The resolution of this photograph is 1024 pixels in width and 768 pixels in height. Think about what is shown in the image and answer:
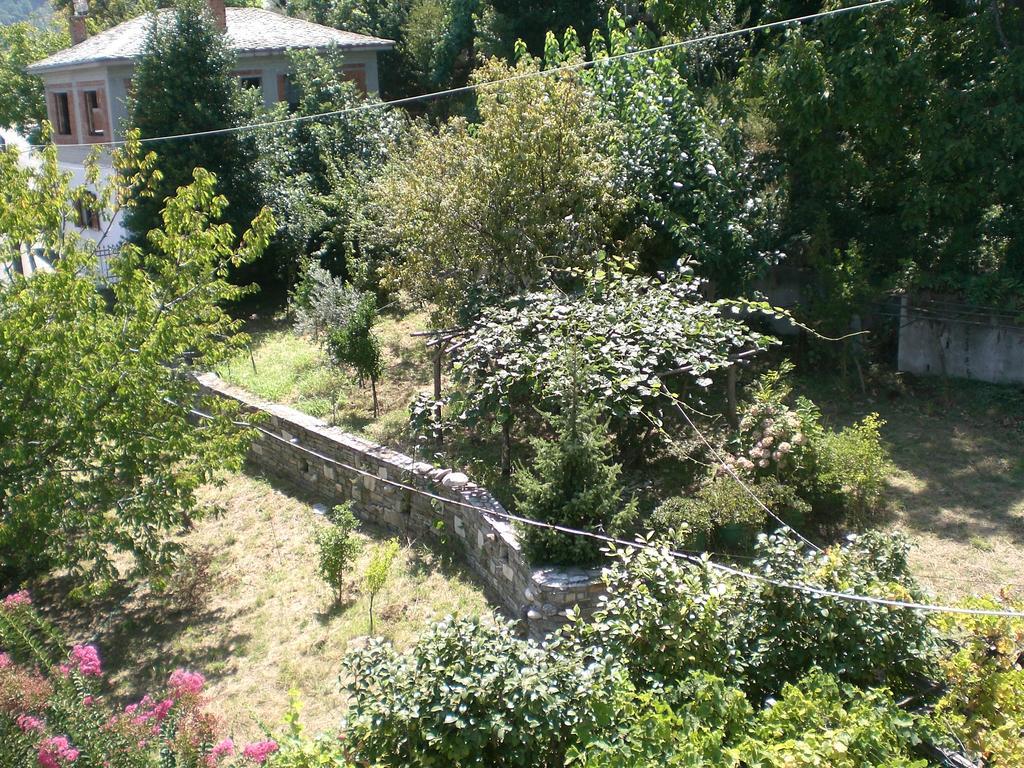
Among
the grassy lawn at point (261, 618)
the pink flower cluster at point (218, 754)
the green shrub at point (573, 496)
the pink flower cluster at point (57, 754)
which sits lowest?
the grassy lawn at point (261, 618)

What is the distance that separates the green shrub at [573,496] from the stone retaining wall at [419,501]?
0.16m

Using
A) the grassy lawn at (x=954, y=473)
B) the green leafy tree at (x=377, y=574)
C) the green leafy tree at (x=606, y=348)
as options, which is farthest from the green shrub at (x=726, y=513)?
the green leafy tree at (x=377, y=574)

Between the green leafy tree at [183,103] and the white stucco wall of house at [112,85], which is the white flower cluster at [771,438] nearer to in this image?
the green leafy tree at [183,103]

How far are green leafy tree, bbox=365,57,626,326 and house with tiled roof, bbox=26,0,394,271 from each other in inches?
448

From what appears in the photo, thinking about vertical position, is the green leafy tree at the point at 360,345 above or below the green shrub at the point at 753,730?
above

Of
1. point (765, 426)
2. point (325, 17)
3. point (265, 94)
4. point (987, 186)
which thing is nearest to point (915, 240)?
point (987, 186)

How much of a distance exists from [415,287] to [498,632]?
19.1ft

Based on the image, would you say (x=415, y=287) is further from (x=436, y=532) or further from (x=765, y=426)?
(x=765, y=426)

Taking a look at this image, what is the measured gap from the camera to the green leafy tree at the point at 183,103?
15578mm

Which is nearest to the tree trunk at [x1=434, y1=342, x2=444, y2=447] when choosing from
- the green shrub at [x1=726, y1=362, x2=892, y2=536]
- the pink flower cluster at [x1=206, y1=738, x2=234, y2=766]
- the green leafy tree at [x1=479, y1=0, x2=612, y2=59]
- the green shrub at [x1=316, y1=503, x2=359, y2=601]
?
the green shrub at [x1=316, y1=503, x2=359, y2=601]

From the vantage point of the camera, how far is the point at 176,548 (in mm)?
7984

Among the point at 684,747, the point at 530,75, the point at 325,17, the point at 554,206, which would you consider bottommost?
the point at 684,747

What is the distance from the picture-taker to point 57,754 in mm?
4062

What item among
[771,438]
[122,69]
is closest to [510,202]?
[771,438]
